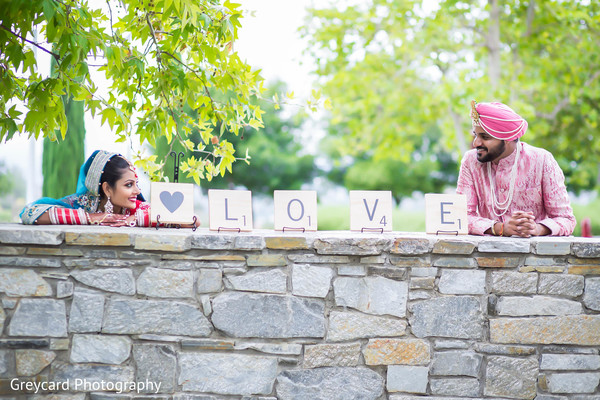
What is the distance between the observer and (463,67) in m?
9.83

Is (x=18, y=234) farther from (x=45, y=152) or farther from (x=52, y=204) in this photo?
(x=45, y=152)

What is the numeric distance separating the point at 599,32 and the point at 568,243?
24.3ft

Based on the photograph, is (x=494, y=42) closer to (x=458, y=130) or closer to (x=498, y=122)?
(x=458, y=130)

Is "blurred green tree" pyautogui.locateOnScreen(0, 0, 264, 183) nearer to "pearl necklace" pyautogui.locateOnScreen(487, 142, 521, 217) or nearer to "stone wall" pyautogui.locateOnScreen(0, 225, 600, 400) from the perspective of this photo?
"stone wall" pyautogui.locateOnScreen(0, 225, 600, 400)

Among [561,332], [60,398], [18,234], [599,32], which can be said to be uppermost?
[599,32]

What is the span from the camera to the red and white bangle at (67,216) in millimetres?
2635

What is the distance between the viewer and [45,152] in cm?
507

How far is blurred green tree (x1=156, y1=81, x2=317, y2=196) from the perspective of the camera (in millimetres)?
16469

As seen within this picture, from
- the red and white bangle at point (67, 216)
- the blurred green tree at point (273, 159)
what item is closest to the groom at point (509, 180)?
the red and white bangle at point (67, 216)

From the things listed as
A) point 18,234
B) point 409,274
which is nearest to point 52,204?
point 18,234

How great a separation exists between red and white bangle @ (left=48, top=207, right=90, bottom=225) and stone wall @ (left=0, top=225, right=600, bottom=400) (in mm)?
268

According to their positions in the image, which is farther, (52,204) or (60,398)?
(52,204)

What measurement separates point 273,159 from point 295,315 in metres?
14.4

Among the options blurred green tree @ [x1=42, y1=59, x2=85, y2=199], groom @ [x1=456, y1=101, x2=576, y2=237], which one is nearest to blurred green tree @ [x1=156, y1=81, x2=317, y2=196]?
blurred green tree @ [x1=42, y1=59, x2=85, y2=199]
